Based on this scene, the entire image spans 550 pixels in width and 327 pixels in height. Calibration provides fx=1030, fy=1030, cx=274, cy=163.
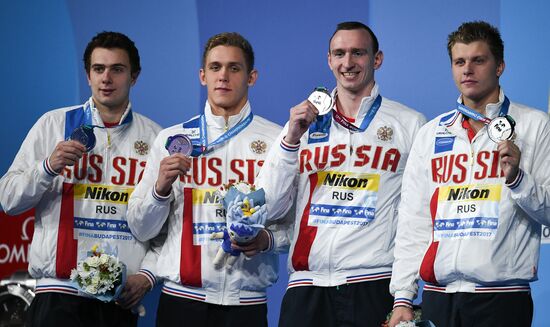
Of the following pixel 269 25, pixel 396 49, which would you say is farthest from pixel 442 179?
pixel 269 25

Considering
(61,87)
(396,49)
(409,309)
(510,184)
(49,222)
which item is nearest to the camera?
(510,184)

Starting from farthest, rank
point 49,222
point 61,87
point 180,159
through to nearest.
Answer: point 61,87 < point 49,222 < point 180,159

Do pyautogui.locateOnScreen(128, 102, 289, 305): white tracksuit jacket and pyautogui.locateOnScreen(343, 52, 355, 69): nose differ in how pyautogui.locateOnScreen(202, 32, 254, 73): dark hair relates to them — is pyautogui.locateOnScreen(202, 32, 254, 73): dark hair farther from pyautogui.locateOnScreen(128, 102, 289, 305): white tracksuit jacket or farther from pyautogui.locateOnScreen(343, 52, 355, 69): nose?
pyautogui.locateOnScreen(343, 52, 355, 69): nose

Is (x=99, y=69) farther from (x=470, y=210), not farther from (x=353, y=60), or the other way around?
(x=470, y=210)

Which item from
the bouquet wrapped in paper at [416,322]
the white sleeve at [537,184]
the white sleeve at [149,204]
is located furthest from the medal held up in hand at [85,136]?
the white sleeve at [537,184]

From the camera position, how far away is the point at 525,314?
14.1ft

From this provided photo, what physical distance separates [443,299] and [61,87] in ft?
11.0

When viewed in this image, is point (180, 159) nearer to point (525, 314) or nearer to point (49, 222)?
point (49, 222)

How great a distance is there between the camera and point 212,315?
4906 mm

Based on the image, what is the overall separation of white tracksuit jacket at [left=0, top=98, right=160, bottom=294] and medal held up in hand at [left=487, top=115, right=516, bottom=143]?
6.16 ft

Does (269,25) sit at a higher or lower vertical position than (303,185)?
higher

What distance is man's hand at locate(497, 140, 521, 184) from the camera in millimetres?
4172

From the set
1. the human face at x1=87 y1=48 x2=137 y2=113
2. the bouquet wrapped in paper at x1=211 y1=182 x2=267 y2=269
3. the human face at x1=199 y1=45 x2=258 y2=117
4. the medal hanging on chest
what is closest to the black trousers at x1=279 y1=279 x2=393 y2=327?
the bouquet wrapped in paper at x1=211 y1=182 x2=267 y2=269

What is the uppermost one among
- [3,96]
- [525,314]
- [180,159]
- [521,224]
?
[3,96]
